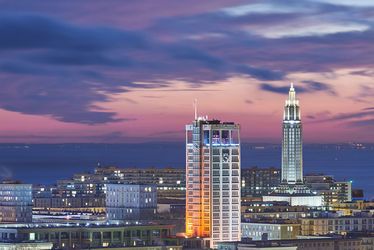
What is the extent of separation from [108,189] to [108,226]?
43.3 meters

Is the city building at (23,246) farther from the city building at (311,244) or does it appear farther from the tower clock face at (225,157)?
the tower clock face at (225,157)

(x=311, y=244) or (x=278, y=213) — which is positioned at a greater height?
(x=278, y=213)

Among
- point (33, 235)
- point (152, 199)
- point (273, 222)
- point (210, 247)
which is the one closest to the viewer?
point (33, 235)

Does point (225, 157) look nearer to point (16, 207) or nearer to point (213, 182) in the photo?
point (213, 182)

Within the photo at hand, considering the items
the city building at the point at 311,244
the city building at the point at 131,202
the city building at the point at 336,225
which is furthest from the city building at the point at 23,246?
the city building at the point at 336,225

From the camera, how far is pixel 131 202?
609 ft

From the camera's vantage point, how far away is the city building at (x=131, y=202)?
596ft

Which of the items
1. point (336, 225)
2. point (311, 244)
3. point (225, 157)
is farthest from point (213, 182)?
point (336, 225)

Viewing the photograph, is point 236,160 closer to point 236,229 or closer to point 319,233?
point 236,229

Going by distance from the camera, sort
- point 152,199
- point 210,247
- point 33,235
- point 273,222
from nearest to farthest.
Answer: point 33,235 → point 210,247 → point 273,222 → point 152,199

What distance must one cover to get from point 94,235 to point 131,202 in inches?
1641

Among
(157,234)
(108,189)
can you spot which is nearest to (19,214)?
(108,189)

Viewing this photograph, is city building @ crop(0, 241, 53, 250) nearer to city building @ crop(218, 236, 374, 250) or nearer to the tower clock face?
city building @ crop(218, 236, 374, 250)

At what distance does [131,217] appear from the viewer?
181750mm
